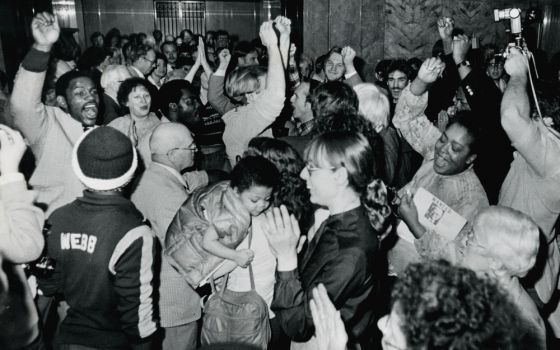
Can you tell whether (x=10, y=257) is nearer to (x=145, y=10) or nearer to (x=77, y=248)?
(x=77, y=248)

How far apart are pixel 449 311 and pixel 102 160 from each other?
167 centimetres

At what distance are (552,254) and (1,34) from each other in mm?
8253

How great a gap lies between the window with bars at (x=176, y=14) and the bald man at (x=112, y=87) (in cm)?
1101

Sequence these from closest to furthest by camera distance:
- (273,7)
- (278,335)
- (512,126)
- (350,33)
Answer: (512,126), (278,335), (350,33), (273,7)

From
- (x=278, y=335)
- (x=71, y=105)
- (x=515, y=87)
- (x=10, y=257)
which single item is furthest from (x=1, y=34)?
(x=515, y=87)

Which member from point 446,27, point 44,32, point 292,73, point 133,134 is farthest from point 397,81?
point 44,32

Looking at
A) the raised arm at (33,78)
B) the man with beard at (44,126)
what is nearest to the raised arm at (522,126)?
the man with beard at (44,126)

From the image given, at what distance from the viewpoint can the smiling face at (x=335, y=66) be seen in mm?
5797

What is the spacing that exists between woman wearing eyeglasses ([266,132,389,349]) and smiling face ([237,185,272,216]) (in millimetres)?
265

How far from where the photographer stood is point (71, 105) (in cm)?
346

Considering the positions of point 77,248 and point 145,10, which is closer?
point 77,248

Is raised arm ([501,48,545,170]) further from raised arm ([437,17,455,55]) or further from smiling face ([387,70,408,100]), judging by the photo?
smiling face ([387,70,408,100])

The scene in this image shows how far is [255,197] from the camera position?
7.96 feet

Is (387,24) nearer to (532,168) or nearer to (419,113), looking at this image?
(419,113)
